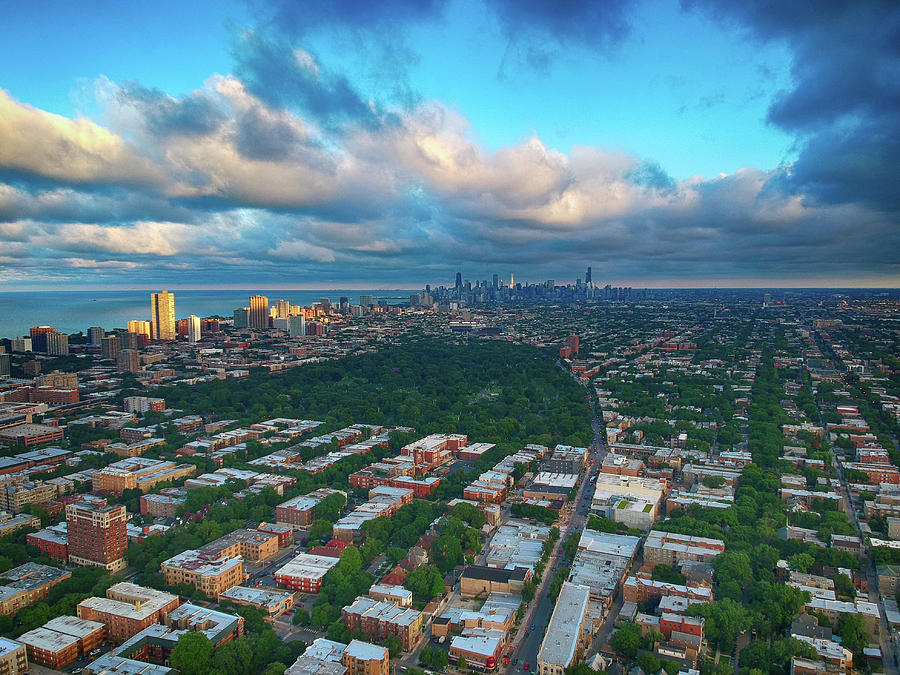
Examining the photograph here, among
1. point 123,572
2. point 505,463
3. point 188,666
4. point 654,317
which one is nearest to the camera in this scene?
point 188,666

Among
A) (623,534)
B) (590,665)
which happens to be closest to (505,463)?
(623,534)

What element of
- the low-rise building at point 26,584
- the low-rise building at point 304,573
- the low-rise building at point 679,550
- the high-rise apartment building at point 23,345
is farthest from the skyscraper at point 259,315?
the low-rise building at point 679,550

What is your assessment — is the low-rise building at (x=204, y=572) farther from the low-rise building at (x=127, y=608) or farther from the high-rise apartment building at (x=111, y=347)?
the high-rise apartment building at (x=111, y=347)

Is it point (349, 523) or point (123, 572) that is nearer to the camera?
point (123, 572)

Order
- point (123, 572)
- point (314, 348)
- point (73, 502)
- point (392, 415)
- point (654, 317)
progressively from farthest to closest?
point (654, 317) → point (314, 348) → point (392, 415) → point (73, 502) → point (123, 572)

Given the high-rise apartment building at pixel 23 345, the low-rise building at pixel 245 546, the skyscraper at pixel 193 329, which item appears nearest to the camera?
the low-rise building at pixel 245 546

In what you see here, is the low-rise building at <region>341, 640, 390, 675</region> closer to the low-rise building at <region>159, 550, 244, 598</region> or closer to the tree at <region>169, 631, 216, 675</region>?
the tree at <region>169, 631, 216, 675</region>

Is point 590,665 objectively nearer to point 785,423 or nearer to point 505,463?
point 505,463
